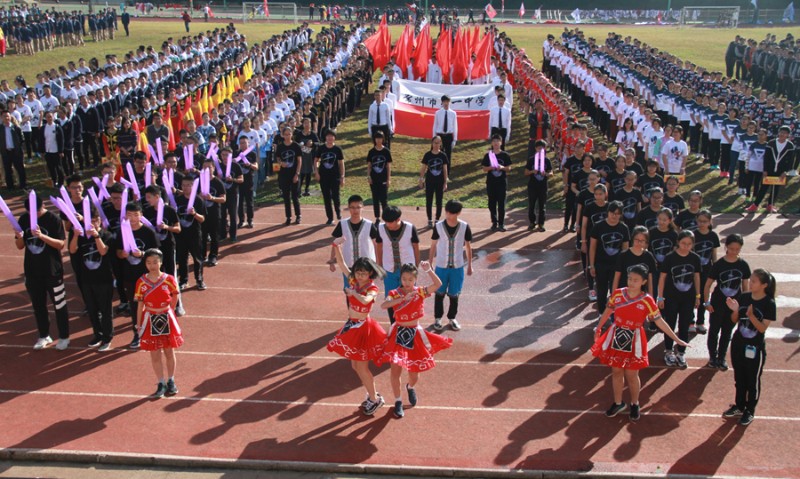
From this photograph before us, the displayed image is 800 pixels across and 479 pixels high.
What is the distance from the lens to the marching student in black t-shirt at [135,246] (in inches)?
394

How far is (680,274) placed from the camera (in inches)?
379

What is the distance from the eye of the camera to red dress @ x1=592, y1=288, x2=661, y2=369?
26.7ft

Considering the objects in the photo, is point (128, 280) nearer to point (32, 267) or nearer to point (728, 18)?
point (32, 267)

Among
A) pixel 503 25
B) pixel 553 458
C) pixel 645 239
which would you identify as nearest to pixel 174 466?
pixel 553 458

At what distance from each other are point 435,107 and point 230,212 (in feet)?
34.8

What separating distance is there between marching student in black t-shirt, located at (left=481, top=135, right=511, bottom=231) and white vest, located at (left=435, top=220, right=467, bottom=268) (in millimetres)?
4265

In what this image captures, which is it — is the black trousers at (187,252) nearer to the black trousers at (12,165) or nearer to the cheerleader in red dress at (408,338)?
the cheerleader in red dress at (408,338)

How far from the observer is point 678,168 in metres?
16.2

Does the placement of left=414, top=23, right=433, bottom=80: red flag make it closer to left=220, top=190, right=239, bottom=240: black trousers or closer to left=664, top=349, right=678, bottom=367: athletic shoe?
left=220, top=190, right=239, bottom=240: black trousers

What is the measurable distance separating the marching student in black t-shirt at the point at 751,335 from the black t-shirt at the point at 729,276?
2.85 feet

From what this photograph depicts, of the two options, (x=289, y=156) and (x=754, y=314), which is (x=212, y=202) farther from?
(x=754, y=314)

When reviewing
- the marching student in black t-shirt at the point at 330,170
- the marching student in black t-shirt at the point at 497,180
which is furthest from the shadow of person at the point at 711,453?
the marching student in black t-shirt at the point at 330,170

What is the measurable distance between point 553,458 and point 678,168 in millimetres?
10113

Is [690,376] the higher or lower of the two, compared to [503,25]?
lower
